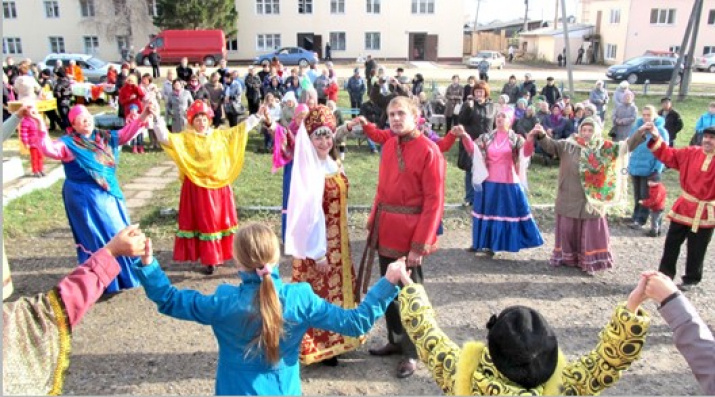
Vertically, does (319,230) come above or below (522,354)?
below

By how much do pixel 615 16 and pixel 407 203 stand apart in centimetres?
4236

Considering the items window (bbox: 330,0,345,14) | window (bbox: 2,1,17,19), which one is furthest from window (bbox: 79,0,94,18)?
window (bbox: 330,0,345,14)

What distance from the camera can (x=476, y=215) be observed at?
6.68m

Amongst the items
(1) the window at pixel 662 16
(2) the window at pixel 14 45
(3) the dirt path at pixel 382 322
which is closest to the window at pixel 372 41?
(1) the window at pixel 662 16

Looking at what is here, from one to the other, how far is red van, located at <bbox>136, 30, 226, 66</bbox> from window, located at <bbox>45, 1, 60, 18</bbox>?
11051 millimetres

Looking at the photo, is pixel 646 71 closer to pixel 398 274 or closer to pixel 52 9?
pixel 398 274

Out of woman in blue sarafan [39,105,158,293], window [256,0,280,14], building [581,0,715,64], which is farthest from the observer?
window [256,0,280,14]

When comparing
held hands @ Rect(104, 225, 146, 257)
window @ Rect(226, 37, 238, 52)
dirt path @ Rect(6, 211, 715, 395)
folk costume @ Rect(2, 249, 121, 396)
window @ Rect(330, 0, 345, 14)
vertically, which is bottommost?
dirt path @ Rect(6, 211, 715, 395)

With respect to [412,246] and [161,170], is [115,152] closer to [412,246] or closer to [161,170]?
[412,246]

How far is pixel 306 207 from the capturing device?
4.08 meters

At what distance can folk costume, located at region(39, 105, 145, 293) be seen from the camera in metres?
5.09

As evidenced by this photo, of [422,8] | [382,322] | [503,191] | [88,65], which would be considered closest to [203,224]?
[382,322]

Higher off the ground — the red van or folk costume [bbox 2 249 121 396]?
the red van

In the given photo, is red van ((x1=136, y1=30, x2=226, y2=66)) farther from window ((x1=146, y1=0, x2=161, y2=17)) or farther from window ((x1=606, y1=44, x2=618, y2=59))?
window ((x1=606, y1=44, x2=618, y2=59))
